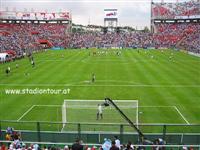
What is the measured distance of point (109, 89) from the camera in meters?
37.1

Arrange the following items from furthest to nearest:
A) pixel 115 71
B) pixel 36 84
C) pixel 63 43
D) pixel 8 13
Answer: pixel 8 13, pixel 63 43, pixel 115 71, pixel 36 84

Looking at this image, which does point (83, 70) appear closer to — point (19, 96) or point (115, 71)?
point (115, 71)

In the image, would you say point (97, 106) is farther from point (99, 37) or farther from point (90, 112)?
point (99, 37)

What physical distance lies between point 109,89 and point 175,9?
322 feet

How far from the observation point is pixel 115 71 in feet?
166

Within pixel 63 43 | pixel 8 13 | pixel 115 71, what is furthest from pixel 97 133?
pixel 8 13

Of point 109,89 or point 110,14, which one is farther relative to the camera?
point 110,14

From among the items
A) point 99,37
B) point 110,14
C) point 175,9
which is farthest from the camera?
point 110,14

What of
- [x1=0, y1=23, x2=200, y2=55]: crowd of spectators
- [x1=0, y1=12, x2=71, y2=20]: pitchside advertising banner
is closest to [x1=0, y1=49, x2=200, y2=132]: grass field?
[x1=0, y1=23, x2=200, y2=55]: crowd of spectators

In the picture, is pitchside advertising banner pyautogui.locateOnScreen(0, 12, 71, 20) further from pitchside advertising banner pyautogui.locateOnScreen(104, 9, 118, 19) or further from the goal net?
the goal net

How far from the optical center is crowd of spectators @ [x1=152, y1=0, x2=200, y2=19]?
4824 inches

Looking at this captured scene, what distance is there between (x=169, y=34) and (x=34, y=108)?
9236cm

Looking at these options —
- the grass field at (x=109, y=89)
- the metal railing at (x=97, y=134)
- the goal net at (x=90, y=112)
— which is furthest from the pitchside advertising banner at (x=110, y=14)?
the metal railing at (x=97, y=134)

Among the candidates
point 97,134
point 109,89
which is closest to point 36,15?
point 109,89
